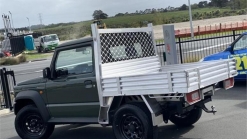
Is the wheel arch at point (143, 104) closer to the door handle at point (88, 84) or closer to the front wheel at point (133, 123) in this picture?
the front wheel at point (133, 123)

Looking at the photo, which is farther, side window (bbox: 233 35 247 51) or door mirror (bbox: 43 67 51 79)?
side window (bbox: 233 35 247 51)

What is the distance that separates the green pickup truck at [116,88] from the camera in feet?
19.4

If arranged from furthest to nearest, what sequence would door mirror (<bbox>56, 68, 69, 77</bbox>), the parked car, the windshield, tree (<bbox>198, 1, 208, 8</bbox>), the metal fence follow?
tree (<bbox>198, 1, 208, 8</bbox>), the windshield, the metal fence, the parked car, door mirror (<bbox>56, 68, 69, 77</bbox>)

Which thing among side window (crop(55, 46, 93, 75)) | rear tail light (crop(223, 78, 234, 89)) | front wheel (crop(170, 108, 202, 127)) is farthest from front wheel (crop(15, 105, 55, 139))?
rear tail light (crop(223, 78, 234, 89))

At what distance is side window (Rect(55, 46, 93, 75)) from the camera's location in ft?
22.6

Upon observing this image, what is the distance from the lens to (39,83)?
752cm

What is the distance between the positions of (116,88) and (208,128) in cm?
211

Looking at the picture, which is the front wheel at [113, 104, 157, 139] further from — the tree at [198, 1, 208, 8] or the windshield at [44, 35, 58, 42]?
the tree at [198, 1, 208, 8]

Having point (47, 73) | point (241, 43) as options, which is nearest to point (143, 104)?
point (47, 73)

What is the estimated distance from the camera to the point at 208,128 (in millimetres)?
7184

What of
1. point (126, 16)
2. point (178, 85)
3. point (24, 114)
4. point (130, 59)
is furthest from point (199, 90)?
point (126, 16)

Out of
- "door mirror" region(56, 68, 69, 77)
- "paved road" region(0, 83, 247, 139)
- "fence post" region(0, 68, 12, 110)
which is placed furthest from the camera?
"fence post" region(0, 68, 12, 110)

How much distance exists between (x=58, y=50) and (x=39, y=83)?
779 millimetres

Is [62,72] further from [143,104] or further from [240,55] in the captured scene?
[240,55]
